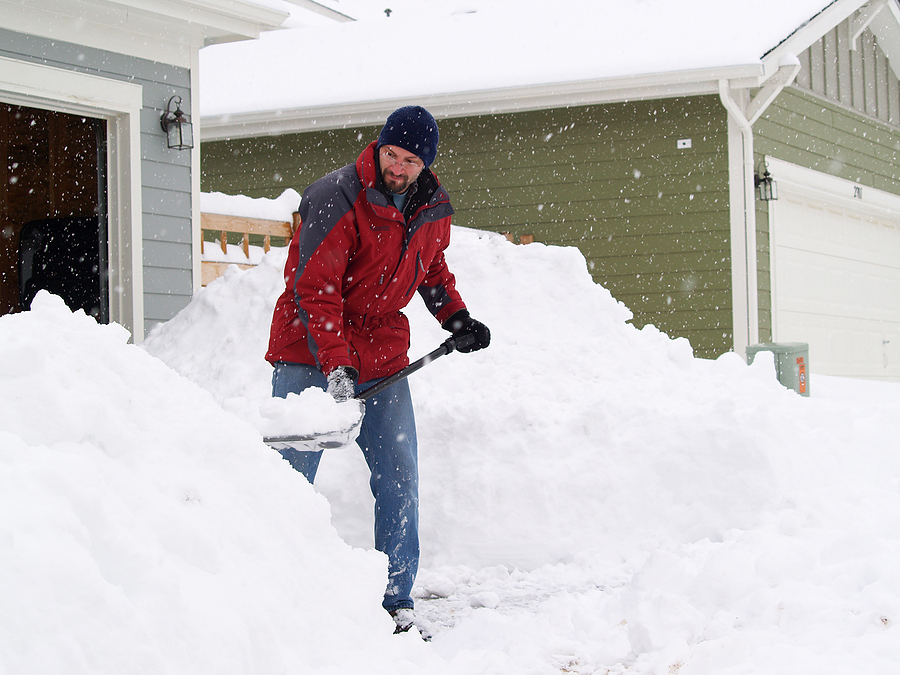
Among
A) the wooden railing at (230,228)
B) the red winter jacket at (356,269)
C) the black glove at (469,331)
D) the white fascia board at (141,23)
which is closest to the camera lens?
the red winter jacket at (356,269)

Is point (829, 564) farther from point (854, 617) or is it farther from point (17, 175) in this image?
point (17, 175)

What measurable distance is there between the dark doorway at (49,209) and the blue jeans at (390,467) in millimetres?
4929

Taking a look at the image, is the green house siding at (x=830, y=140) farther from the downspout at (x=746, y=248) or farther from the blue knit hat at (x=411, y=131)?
the blue knit hat at (x=411, y=131)

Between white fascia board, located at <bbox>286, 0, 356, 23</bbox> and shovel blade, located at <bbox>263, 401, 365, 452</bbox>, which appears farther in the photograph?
white fascia board, located at <bbox>286, 0, 356, 23</bbox>

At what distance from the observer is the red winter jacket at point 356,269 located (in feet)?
9.43

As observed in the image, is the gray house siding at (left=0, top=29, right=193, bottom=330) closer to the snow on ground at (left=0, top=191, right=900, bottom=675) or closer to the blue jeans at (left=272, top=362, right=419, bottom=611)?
the snow on ground at (left=0, top=191, right=900, bottom=675)

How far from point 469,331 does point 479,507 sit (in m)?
1.23

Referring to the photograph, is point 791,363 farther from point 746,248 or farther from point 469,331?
point 469,331

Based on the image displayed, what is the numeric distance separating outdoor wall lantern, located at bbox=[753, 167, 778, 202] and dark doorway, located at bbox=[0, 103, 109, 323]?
21.0ft

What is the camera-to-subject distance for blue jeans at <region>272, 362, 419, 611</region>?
10.2ft

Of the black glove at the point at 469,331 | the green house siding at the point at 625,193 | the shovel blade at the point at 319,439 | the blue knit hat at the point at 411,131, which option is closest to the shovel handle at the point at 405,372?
the black glove at the point at 469,331

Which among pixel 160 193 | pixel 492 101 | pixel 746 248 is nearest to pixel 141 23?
pixel 160 193

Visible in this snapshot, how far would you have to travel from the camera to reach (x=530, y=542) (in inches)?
163

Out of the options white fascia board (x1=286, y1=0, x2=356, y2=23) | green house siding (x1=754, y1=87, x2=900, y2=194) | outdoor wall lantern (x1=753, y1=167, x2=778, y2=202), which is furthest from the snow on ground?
white fascia board (x1=286, y1=0, x2=356, y2=23)
